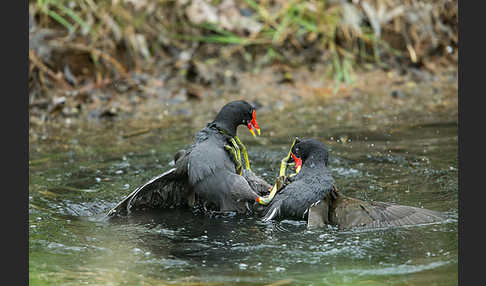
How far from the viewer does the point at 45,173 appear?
556 centimetres

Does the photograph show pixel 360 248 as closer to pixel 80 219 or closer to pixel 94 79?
pixel 80 219

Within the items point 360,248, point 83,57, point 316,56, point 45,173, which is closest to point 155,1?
point 83,57

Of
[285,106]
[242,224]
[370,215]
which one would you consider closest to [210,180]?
[242,224]

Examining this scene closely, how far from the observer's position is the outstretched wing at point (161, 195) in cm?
451

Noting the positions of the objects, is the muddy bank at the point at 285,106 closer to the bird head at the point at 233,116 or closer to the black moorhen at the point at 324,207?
the bird head at the point at 233,116

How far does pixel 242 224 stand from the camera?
14.1 feet

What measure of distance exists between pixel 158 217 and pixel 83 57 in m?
4.50

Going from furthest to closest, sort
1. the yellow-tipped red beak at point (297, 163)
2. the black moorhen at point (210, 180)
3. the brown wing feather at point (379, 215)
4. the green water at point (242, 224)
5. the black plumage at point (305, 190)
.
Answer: the yellow-tipped red beak at point (297, 163)
the black moorhen at point (210, 180)
the black plumage at point (305, 190)
the brown wing feather at point (379, 215)
the green water at point (242, 224)

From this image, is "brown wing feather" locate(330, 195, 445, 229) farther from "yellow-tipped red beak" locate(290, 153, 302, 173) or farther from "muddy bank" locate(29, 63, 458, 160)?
"muddy bank" locate(29, 63, 458, 160)

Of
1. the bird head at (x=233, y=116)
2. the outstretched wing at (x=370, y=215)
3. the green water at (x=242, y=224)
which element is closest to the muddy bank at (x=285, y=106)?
the green water at (x=242, y=224)

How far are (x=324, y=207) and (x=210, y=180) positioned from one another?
80cm

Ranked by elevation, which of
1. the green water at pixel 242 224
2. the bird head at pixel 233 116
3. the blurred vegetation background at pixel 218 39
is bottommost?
the green water at pixel 242 224

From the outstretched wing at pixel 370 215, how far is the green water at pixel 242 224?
0.08m

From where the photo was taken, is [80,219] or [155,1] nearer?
[80,219]
